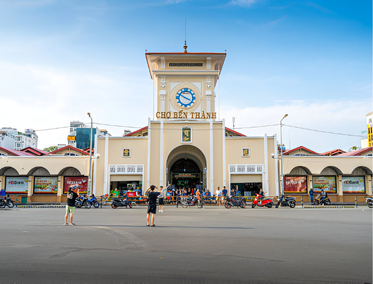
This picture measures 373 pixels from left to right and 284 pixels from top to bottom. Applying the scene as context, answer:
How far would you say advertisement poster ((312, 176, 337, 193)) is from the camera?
34156mm

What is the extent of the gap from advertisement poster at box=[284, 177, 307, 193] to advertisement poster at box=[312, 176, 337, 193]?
1.03m

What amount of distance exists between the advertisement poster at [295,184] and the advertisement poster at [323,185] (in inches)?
40.5

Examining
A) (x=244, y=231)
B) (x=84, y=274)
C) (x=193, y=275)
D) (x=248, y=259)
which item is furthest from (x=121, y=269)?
(x=244, y=231)

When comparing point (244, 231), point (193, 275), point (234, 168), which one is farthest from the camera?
point (234, 168)

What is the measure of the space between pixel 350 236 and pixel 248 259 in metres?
4.97

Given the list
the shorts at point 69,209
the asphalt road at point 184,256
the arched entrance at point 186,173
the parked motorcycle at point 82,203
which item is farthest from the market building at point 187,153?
the asphalt road at point 184,256

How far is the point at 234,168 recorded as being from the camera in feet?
105

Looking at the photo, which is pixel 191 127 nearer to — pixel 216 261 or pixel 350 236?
pixel 350 236

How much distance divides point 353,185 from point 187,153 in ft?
57.7

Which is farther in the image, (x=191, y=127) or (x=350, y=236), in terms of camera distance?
(x=191, y=127)

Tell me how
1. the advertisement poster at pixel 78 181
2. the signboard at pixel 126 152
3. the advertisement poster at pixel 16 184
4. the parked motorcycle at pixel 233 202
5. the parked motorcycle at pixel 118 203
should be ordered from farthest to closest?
the advertisement poster at pixel 78 181 → the advertisement poster at pixel 16 184 → the signboard at pixel 126 152 → the parked motorcycle at pixel 233 202 → the parked motorcycle at pixel 118 203

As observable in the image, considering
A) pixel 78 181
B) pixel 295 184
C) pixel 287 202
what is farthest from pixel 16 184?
pixel 295 184

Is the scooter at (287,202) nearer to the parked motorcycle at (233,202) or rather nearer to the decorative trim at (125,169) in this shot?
the parked motorcycle at (233,202)

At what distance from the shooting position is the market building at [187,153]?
105 feet
